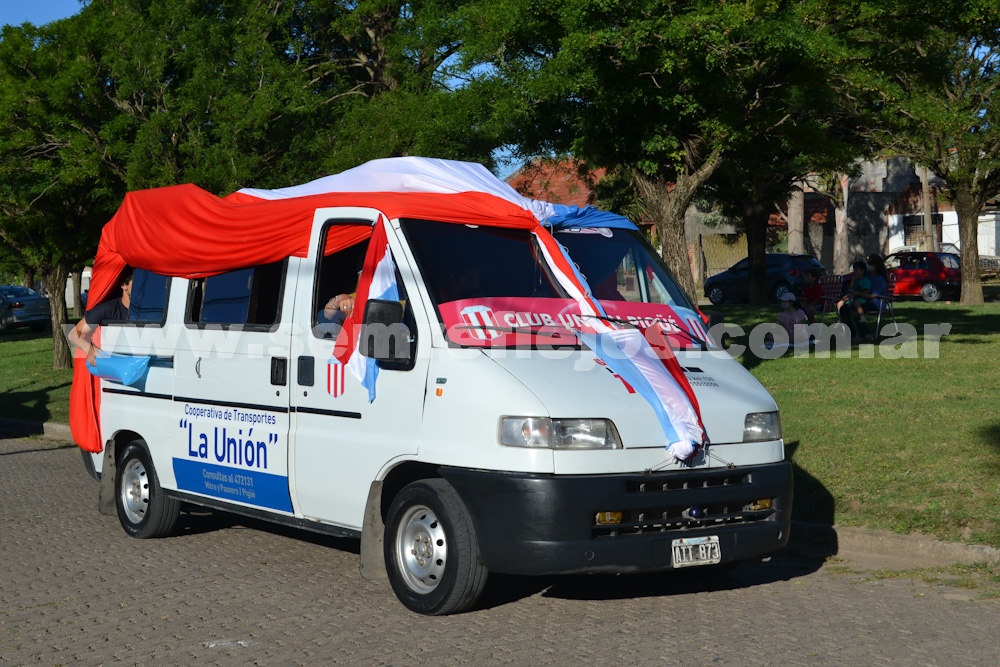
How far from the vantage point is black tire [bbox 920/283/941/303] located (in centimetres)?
3812

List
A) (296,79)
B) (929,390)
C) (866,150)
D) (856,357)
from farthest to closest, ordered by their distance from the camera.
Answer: (866,150) < (296,79) < (856,357) < (929,390)

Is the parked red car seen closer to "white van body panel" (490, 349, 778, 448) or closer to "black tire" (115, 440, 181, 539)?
"black tire" (115, 440, 181, 539)

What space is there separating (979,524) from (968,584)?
3.08 ft

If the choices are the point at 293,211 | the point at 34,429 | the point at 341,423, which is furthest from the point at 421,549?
the point at 34,429

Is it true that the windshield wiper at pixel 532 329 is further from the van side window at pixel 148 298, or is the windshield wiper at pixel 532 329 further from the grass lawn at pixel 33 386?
the grass lawn at pixel 33 386

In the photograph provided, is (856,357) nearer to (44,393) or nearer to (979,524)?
(979,524)

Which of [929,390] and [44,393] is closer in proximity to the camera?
[929,390]

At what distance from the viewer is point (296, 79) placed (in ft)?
63.3

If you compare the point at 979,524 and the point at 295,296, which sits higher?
the point at 295,296

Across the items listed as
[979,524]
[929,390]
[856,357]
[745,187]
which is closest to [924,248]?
[745,187]

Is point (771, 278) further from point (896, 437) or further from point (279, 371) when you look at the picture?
point (279, 371)

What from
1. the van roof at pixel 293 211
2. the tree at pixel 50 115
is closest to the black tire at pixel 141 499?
the van roof at pixel 293 211

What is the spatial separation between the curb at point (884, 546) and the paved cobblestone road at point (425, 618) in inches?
13.2

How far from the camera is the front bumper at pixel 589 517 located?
613 cm
